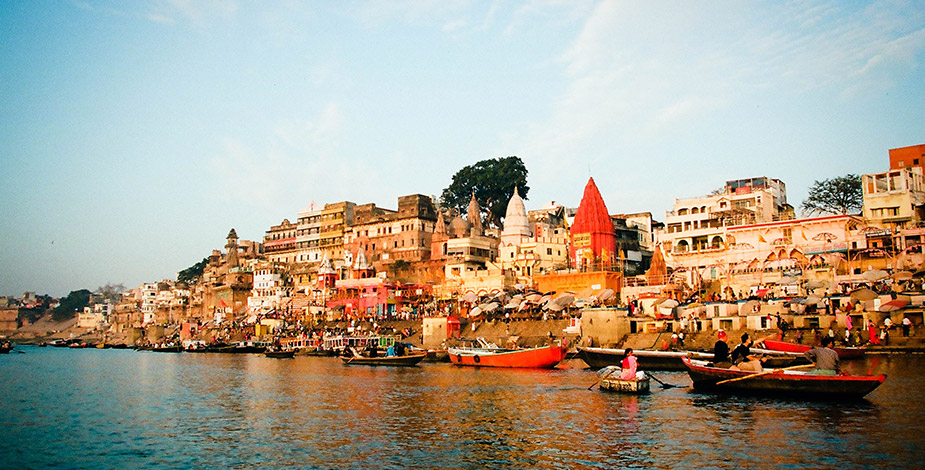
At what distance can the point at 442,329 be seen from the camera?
55.8m

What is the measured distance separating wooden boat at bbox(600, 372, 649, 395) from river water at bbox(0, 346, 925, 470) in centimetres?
37

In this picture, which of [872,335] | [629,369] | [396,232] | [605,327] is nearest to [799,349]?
[872,335]

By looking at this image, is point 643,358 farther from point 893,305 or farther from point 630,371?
point 893,305

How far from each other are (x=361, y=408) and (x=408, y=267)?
5146 centimetres

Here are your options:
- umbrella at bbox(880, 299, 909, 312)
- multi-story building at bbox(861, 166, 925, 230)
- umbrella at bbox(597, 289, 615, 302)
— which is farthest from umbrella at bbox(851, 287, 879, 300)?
umbrella at bbox(597, 289, 615, 302)

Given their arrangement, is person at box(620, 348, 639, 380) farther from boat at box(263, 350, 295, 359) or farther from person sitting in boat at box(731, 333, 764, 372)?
boat at box(263, 350, 295, 359)

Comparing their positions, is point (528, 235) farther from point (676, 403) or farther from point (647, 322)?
point (676, 403)

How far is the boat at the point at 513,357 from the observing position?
38.4m

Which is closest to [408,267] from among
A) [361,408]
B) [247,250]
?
[247,250]

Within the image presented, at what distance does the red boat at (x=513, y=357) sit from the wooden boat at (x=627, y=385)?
1175 cm

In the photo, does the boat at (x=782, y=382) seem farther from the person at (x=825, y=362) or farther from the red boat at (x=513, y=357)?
the red boat at (x=513, y=357)

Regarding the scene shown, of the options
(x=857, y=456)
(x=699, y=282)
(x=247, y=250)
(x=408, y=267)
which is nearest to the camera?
(x=857, y=456)

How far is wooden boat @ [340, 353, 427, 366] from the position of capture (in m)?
43.7

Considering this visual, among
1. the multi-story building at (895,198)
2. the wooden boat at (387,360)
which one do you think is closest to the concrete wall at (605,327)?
the wooden boat at (387,360)
